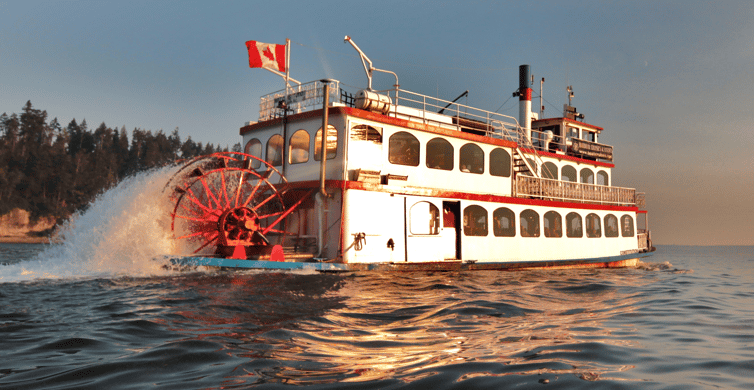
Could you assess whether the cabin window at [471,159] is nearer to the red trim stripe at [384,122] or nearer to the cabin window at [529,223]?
the red trim stripe at [384,122]

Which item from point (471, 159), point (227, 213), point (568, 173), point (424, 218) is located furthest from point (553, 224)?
point (227, 213)

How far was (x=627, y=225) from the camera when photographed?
22375 millimetres

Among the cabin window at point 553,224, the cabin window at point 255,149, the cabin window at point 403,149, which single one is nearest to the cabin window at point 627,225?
the cabin window at point 553,224

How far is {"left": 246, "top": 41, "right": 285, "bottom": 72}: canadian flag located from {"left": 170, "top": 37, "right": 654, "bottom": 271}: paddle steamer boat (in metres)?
1.07

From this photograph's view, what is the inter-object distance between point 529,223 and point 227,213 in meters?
10.9

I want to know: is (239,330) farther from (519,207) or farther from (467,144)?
(519,207)

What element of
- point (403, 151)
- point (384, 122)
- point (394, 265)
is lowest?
point (394, 265)

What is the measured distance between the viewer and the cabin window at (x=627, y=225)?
2212cm

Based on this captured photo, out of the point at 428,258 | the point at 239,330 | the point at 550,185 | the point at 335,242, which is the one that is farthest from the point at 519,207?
the point at 239,330

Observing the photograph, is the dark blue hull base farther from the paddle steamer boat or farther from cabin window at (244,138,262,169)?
cabin window at (244,138,262,169)

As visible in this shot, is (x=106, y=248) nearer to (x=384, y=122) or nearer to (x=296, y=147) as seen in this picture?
(x=296, y=147)

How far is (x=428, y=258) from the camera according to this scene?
1502cm

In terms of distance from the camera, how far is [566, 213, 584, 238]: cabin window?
1931 cm

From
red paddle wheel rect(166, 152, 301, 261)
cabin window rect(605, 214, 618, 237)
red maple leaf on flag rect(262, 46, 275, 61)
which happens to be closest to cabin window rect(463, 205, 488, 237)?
red paddle wheel rect(166, 152, 301, 261)
